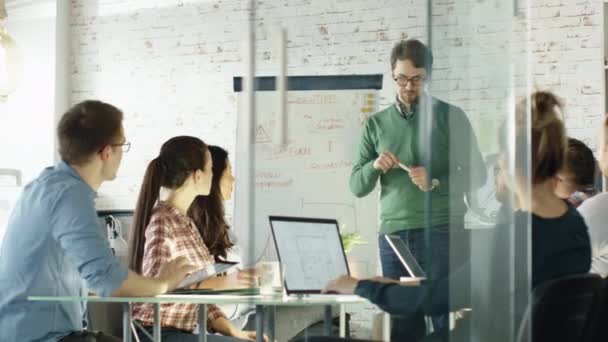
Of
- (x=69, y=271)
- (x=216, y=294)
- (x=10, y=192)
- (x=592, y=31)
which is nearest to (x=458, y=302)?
(x=216, y=294)

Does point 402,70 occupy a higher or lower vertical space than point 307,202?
higher

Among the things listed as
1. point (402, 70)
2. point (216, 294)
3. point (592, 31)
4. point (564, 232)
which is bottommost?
point (216, 294)

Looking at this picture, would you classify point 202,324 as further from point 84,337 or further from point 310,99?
point 310,99

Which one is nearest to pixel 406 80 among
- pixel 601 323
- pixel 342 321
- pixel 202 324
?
pixel 342 321

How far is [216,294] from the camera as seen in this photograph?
110 inches

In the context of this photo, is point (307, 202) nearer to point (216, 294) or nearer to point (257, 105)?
point (257, 105)

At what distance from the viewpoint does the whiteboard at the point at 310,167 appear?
1774mm

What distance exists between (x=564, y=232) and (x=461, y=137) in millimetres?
352

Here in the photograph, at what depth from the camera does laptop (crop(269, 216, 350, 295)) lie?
1.79 metres

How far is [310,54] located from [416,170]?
28 centimetres

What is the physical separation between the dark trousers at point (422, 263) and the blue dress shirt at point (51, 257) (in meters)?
1.16

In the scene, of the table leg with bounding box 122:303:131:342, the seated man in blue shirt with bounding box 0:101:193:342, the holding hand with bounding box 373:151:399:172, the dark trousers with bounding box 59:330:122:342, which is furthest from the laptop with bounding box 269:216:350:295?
the table leg with bounding box 122:303:131:342

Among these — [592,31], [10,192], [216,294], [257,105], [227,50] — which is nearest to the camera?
[257,105]

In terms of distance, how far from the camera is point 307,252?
1929 mm
